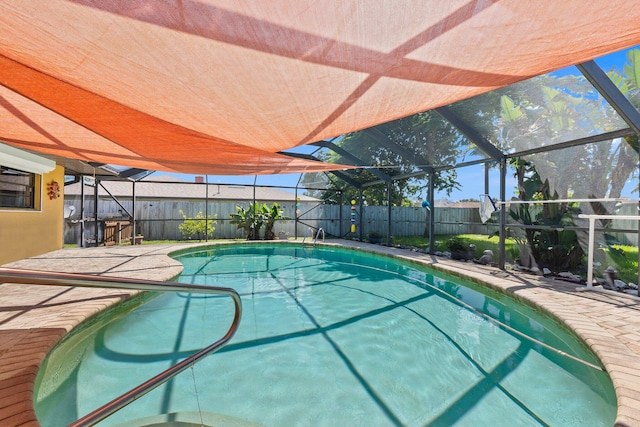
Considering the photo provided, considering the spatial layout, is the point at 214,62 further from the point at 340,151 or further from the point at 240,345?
the point at 340,151

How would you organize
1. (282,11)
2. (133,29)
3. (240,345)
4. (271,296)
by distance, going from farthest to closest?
(271,296), (240,345), (133,29), (282,11)

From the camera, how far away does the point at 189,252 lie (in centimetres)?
1060

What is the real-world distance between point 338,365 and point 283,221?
12.1m

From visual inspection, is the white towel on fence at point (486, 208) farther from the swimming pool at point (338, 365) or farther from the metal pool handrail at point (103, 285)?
the metal pool handrail at point (103, 285)

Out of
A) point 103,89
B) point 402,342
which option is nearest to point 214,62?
point 103,89

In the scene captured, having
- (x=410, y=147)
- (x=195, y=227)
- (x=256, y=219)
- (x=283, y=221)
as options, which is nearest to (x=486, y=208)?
(x=410, y=147)

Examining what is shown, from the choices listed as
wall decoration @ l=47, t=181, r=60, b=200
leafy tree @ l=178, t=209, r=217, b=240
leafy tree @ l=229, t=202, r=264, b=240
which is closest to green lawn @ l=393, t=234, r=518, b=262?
leafy tree @ l=229, t=202, r=264, b=240

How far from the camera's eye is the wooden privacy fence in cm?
1240

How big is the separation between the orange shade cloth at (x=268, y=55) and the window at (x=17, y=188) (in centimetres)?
469

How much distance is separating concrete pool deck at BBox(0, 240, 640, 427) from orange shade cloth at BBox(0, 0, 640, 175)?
2170mm

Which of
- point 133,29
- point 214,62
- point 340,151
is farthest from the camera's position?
point 340,151

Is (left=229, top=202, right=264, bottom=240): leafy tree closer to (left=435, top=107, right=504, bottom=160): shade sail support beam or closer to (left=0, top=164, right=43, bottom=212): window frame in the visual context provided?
(left=0, top=164, right=43, bottom=212): window frame

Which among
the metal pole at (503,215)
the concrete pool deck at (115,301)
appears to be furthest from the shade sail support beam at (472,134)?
the concrete pool deck at (115,301)

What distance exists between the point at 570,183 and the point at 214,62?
721cm
